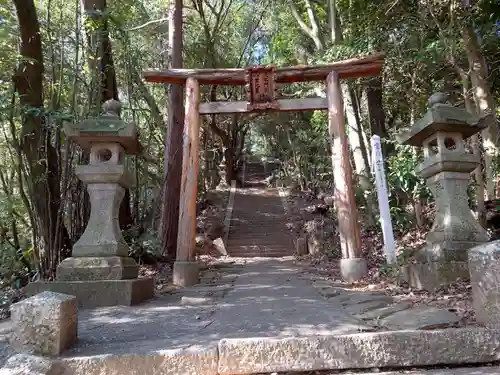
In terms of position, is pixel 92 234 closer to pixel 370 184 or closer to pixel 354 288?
pixel 354 288

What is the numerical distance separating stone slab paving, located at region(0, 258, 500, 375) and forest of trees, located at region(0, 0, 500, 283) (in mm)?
2723

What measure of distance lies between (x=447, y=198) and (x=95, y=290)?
4.41 meters

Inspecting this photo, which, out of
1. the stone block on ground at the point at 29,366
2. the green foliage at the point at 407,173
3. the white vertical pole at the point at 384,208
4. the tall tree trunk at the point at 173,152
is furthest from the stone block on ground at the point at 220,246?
the stone block on ground at the point at 29,366

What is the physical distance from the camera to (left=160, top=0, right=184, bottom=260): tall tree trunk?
971cm

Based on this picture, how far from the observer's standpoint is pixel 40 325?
2.85 m

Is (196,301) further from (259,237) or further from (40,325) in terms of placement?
(259,237)

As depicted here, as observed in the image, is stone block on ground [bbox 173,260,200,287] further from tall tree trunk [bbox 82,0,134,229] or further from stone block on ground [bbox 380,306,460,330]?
stone block on ground [bbox 380,306,460,330]

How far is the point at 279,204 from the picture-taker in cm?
1900

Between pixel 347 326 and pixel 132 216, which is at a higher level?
pixel 132 216

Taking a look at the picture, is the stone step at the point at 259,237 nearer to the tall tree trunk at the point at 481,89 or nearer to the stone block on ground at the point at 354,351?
the tall tree trunk at the point at 481,89

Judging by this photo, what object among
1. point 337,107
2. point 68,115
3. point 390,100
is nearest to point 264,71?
point 337,107

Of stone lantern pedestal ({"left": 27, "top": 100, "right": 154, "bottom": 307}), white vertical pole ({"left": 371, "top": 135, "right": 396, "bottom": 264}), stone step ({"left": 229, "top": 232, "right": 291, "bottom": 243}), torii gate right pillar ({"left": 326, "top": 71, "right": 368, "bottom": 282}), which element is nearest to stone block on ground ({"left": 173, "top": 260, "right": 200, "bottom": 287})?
stone lantern pedestal ({"left": 27, "top": 100, "right": 154, "bottom": 307})

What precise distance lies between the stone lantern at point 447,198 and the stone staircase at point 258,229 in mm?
7492

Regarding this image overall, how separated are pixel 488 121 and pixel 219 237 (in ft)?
30.6
